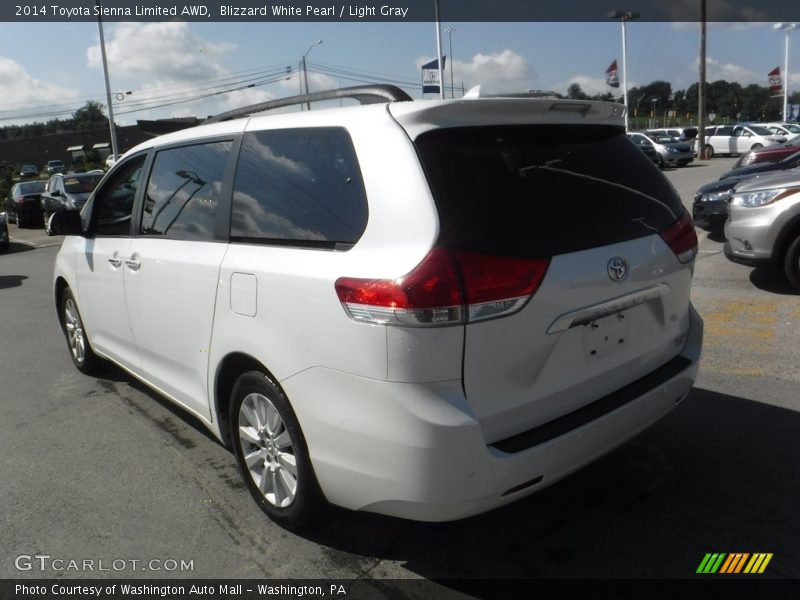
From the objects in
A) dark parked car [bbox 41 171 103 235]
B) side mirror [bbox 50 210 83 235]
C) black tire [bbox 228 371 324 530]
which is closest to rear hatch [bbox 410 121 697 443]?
black tire [bbox 228 371 324 530]

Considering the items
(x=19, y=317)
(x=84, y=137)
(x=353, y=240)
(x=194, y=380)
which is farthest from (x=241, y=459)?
(x=84, y=137)

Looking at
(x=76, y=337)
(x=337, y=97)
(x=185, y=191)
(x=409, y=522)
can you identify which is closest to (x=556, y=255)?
(x=337, y=97)

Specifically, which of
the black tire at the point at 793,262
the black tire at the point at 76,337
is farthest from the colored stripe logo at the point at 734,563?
the black tire at the point at 793,262

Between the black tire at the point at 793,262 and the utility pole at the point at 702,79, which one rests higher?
the utility pole at the point at 702,79

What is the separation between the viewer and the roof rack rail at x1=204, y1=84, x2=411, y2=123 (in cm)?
292

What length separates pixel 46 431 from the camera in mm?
4539

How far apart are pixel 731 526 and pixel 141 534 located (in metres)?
2.65

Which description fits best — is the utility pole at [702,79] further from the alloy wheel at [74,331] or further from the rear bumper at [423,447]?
the rear bumper at [423,447]

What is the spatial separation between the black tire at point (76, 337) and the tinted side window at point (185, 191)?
5.60 feet

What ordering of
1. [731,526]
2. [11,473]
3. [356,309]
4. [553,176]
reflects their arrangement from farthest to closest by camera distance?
[11,473] → [731,526] → [553,176] → [356,309]

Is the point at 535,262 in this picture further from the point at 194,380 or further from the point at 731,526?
the point at 194,380

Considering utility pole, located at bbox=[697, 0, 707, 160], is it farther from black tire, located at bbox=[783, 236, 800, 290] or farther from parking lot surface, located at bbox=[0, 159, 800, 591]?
parking lot surface, located at bbox=[0, 159, 800, 591]

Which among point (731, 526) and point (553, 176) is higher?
point (553, 176)

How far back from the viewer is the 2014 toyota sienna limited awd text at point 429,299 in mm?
2373
